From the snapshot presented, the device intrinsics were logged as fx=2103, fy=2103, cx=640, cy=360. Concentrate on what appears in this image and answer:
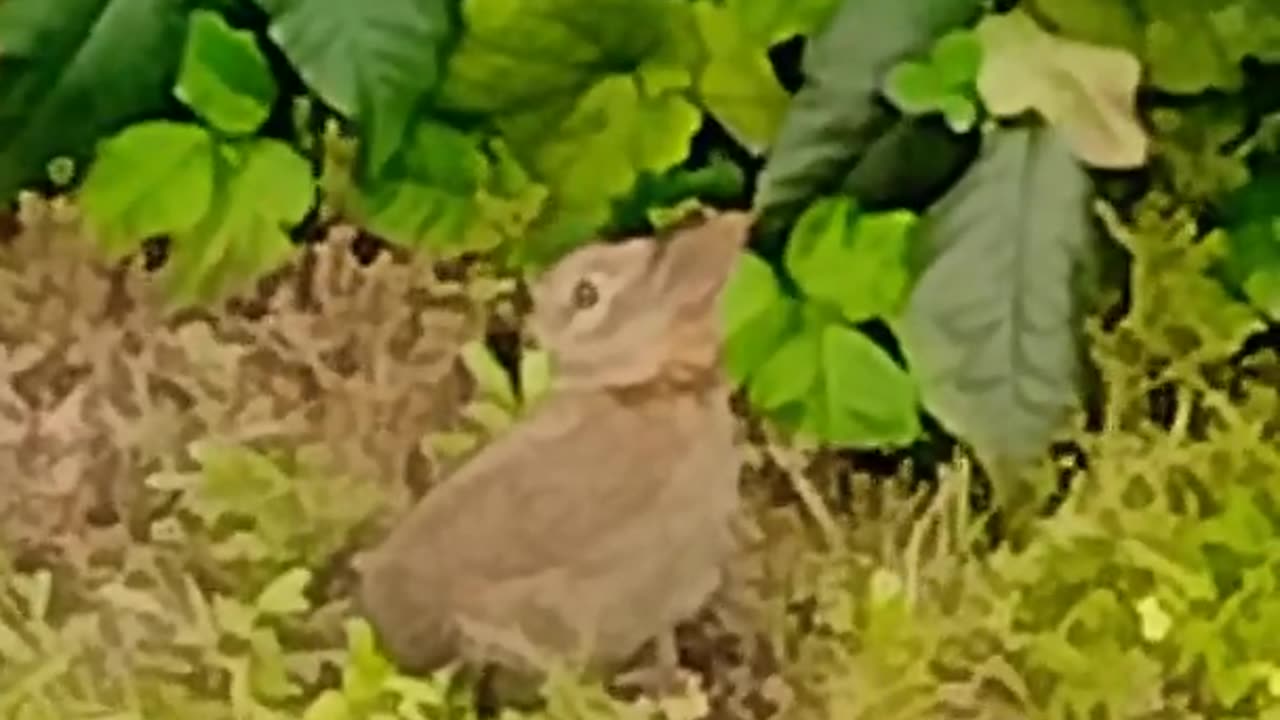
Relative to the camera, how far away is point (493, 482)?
0.81 meters

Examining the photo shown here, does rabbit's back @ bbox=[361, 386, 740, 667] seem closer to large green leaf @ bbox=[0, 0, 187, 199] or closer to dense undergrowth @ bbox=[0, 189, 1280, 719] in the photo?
dense undergrowth @ bbox=[0, 189, 1280, 719]

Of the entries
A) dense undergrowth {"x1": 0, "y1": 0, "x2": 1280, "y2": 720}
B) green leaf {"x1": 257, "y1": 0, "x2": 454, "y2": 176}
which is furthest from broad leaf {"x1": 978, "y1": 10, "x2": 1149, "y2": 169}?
green leaf {"x1": 257, "y1": 0, "x2": 454, "y2": 176}

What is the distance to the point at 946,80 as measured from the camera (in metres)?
0.83

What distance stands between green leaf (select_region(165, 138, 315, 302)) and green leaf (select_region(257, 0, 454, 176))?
38 millimetres

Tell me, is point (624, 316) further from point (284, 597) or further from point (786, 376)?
point (284, 597)

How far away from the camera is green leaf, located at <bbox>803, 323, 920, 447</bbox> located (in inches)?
32.4

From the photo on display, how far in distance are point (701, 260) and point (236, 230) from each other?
0.59 feet

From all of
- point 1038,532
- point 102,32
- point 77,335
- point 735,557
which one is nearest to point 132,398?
point 77,335

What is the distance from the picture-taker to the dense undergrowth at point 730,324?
0.80 m

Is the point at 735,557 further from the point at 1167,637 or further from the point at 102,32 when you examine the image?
the point at 102,32

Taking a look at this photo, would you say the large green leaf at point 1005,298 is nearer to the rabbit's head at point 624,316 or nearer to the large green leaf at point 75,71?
the rabbit's head at point 624,316

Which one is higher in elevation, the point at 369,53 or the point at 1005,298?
the point at 369,53

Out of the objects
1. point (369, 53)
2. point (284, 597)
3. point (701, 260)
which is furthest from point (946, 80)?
point (284, 597)

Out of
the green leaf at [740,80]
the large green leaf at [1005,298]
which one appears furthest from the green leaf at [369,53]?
the large green leaf at [1005,298]
